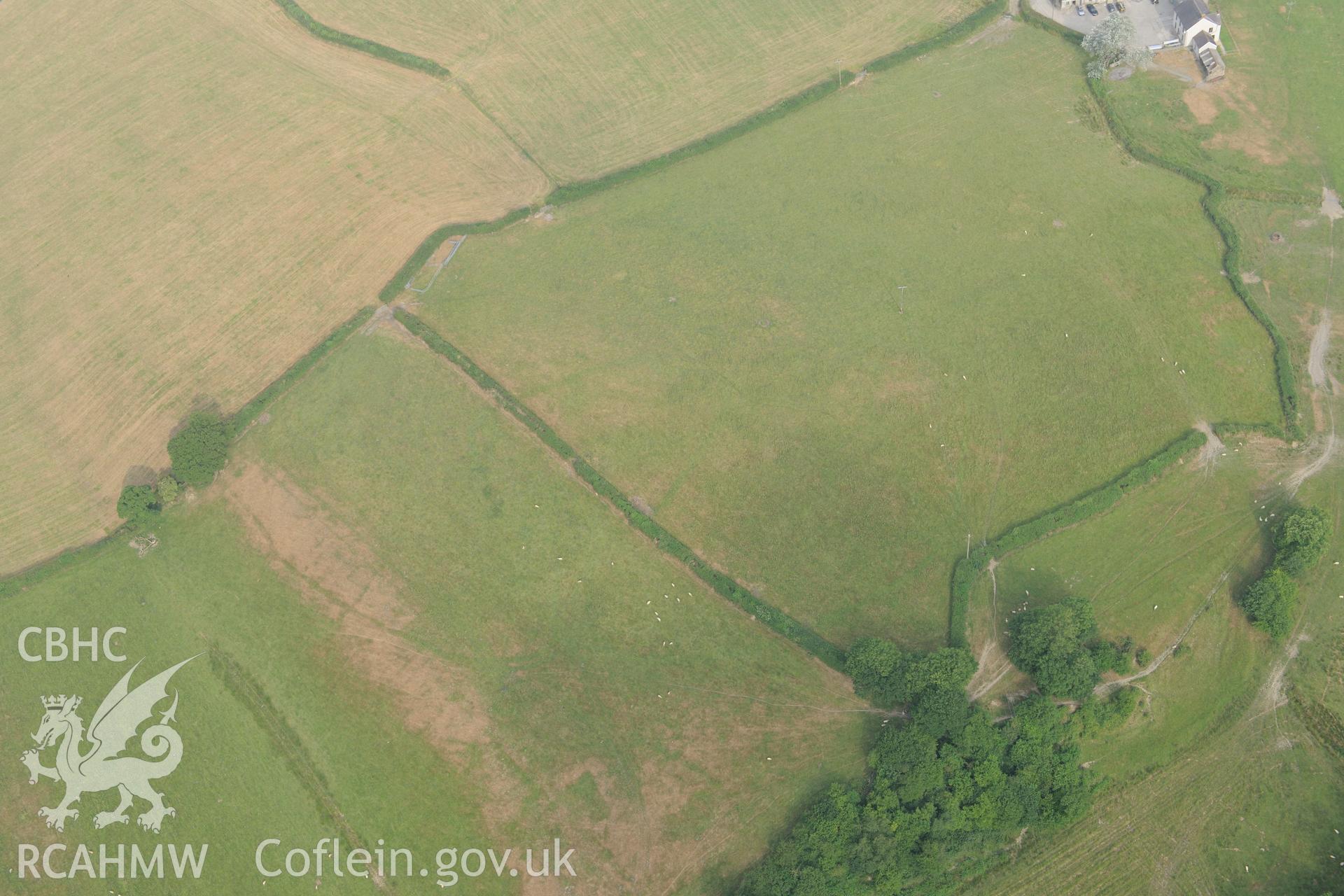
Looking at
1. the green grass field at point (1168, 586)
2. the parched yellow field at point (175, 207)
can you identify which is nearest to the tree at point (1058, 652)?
the green grass field at point (1168, 586)

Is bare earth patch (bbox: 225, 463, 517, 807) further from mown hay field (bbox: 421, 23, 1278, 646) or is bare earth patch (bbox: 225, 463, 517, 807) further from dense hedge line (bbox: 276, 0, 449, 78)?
dense hedge line (bbox: 276, 0, 449, 78)

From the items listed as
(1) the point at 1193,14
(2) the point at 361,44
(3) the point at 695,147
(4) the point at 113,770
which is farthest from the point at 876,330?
(4) the point at 113,770

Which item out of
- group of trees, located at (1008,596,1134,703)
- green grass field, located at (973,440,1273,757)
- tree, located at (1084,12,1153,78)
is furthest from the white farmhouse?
group of trees, located at (1008,596,1134,703)

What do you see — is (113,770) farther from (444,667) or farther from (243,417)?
(243,417)

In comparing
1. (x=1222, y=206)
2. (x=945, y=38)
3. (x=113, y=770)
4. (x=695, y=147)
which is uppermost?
(x=695, y=147)

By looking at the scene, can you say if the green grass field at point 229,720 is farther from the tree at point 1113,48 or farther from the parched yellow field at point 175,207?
the tree at point 1113,48

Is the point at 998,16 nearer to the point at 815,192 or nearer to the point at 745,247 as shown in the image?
the point at 815,192

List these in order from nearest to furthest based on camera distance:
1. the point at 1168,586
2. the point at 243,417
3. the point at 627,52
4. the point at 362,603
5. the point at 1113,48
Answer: the point at 1168,586
the point at 362,603
the point at 243,417
the point at 1113,48
the point at 627,52
